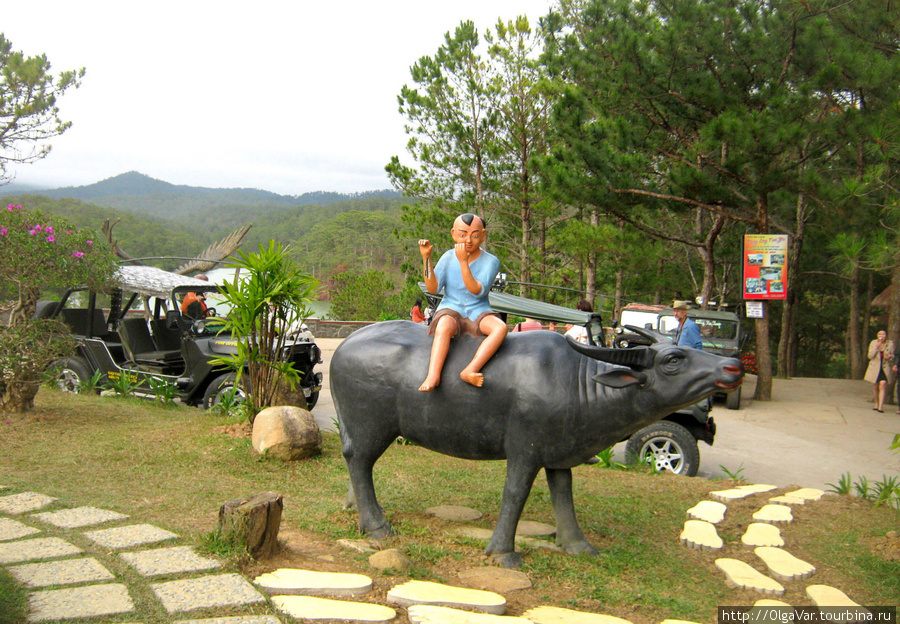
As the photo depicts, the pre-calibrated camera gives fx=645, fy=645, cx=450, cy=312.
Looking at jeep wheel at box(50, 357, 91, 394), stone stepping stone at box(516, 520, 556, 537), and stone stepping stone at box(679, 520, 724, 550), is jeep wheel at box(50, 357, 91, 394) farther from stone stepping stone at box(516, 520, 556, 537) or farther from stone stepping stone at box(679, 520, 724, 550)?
stone stepping stone at box(679, 520, 724, 550)

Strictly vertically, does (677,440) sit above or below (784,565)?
above

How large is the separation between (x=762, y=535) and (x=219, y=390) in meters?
6.33

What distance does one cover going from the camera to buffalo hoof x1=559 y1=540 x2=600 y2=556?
13.4 ft

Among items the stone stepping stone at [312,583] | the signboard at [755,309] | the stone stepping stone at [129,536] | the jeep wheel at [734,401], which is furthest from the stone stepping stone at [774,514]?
the signboard at [755,309]

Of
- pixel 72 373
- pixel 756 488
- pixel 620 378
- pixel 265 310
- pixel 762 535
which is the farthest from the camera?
pixel 72 373

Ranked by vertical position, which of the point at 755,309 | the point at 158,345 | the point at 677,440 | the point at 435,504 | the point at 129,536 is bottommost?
the point at 435,504

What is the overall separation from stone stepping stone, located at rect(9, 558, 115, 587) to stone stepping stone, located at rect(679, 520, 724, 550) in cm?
354

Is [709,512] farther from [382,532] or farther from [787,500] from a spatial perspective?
[382,532]

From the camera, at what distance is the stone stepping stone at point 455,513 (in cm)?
473

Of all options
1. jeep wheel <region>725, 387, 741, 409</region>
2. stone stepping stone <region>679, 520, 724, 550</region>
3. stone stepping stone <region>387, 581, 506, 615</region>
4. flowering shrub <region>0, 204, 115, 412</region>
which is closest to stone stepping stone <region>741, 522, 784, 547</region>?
stone stepping stone <region>679, 520, 724, 550</region>

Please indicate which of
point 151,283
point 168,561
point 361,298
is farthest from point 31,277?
point 361,298

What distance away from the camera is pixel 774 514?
5051 millimetres

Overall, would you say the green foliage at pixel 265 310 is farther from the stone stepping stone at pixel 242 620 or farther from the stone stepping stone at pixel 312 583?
the stone stepping stone at pixel 242 620

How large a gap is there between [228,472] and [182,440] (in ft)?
3.81
